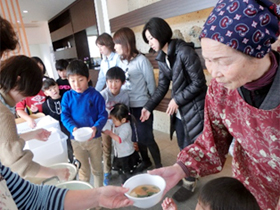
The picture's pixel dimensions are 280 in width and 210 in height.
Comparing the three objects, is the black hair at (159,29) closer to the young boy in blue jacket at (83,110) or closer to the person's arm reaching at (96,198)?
the young boy in blue jacket at (83,110)

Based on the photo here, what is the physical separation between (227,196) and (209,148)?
0.19 meters

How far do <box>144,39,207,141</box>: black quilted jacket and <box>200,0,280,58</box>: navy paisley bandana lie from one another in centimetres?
100

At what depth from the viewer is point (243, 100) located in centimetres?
66

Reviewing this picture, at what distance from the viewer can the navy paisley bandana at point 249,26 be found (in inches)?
20.5

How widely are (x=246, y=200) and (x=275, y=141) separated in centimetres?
28

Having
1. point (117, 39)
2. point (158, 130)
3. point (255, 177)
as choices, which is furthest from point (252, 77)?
point (158, 130)

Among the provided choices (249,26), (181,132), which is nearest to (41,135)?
(181,132)

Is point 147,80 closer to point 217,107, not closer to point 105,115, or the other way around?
point 105,115

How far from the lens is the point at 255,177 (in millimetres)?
768

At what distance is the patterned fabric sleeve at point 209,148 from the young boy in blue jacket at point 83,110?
103 centimetres

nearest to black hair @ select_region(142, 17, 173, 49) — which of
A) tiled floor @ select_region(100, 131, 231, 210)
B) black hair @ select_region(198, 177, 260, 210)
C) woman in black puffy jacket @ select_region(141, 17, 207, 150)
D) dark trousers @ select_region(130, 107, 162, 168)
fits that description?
woman in black puffy jacket @ select_region(141, 17, 207, 150)

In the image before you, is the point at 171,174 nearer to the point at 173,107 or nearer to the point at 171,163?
the point at 173,107

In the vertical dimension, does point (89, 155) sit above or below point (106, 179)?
above

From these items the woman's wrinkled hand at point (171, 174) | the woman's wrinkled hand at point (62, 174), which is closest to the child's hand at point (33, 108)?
the woman's wrinkled hand at point (62, 174)
